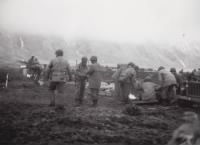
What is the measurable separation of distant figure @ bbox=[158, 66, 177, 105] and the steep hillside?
10046 centimetres

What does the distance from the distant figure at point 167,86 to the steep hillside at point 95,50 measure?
100460 mm

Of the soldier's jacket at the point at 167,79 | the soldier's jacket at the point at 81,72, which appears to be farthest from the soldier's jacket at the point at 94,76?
the soldier's jacket at the point at 167,79

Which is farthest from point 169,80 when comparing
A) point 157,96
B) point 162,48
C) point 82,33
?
point 162,48

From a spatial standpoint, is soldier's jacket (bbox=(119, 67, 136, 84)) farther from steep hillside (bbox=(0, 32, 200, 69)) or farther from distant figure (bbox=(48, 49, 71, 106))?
steep hillside (bbox=(0, 32, 200, 69))

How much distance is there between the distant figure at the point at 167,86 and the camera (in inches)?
430

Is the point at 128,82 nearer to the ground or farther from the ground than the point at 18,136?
farther from the ground

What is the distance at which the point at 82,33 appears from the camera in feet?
488

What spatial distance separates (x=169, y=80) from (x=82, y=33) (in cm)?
14005

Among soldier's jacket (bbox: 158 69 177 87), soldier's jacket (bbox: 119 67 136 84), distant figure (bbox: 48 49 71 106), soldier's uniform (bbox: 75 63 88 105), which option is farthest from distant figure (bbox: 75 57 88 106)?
soldier's jacket (bbox: 158 69 177 87)

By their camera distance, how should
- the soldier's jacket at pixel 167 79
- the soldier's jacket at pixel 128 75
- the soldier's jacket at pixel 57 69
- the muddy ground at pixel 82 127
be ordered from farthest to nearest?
the soldier's jacket at pixel 128 75 → the soldier's jacket at pixel 167 79 → the soldier's jacket at pixel 57 69 → the muddy ground at pixel 82 127

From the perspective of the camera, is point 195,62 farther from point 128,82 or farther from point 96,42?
point 128,82

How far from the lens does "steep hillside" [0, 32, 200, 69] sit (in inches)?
4793

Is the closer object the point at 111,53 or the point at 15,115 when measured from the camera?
the point at 15,115

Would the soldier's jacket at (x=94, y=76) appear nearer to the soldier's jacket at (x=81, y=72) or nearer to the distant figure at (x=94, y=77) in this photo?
the distant figure at (x=94, y=77)
